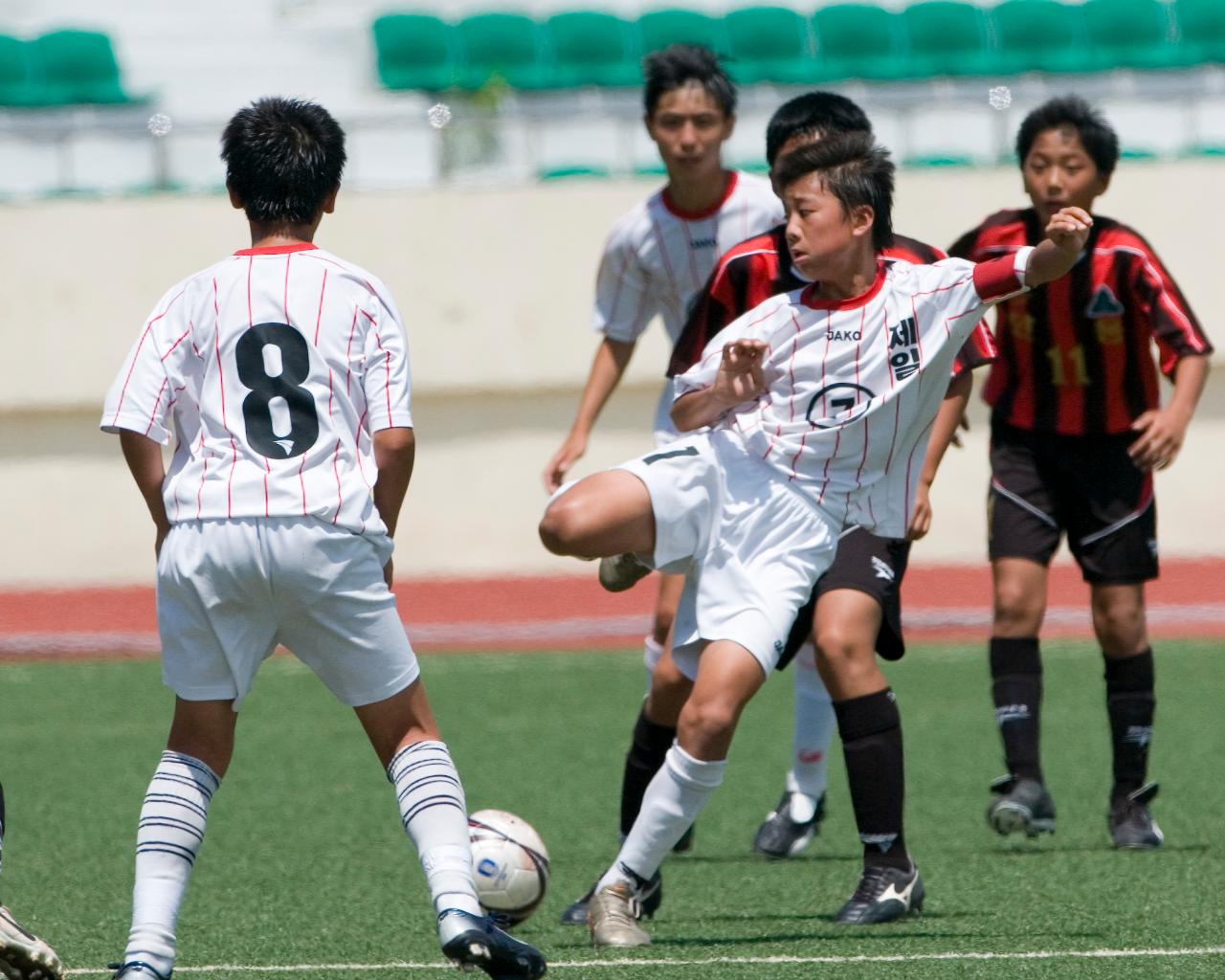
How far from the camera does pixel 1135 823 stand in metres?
5.34

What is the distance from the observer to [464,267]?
1430 centimetres

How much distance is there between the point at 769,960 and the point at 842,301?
1412 mm

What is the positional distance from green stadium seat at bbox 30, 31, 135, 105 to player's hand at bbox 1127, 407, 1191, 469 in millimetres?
12237

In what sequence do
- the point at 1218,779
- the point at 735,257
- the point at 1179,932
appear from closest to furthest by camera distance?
1. the point at 1179,932
2. the point at 735,257
3. the point at 1218,779

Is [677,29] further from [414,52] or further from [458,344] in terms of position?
[458,344]

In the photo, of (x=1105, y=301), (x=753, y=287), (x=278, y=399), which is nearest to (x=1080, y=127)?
(x=1105, y=301)

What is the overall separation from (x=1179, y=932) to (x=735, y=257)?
179 cm

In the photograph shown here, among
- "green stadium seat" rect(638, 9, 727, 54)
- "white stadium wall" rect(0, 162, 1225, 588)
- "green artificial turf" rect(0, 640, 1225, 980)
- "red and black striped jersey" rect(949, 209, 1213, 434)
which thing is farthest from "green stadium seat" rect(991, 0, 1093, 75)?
"red and black striped jersey" rect(949, 209, 1213, 434)

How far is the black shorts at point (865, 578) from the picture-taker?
4336mm

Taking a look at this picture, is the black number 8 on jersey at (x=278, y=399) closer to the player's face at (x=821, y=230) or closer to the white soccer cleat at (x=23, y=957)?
the white soccer cleat at (x=23, y=957)

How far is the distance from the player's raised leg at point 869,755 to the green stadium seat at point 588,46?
12.4m

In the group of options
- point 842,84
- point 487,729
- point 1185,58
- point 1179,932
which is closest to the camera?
point 1179,932

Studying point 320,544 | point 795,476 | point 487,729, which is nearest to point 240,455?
point 320,544

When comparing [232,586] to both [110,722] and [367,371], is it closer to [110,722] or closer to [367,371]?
[367,371]
